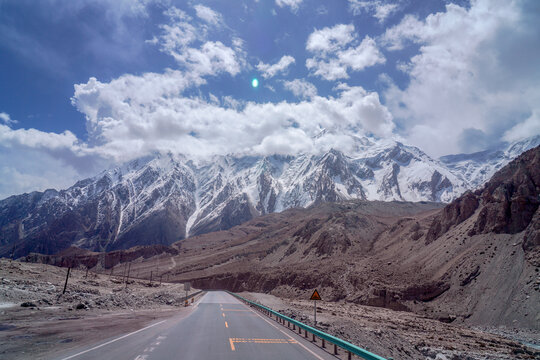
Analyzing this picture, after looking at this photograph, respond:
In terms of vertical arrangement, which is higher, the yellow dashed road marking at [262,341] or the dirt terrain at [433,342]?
the yellow dashed road marking at [262,341]

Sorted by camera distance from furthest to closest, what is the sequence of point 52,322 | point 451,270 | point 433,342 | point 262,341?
point 451,270 → point 433,342 → point 52,322 → point 262,341

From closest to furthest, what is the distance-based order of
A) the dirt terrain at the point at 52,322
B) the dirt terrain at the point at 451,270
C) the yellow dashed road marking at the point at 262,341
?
the dirt terrain at the point at 52,322 < the yellow dashed road marking at the point at 262,341 < the dirt terrain at the point at 451,270

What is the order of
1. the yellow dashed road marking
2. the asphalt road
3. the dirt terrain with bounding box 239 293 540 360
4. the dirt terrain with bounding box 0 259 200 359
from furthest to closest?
the dirt terrain with bounding box 239 293 540 360
the yellow dashed road marking
the dirt terrain with bounding box 0 259 200 359
the asphalt road

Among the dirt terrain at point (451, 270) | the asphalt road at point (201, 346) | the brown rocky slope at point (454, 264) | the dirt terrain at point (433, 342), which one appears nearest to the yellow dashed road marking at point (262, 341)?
the asphalt road at point (201, 346)

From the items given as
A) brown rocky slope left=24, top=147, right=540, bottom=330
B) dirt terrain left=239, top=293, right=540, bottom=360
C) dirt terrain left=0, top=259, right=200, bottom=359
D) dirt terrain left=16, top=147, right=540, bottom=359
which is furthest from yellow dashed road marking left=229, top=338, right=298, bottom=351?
brown rocky slope left=24, top=147, right=540, bottom=330

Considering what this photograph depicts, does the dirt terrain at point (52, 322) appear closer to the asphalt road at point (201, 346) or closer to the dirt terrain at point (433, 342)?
the asphalt road at point (201, 346)

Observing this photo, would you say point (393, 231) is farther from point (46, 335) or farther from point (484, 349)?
point (46, 335)

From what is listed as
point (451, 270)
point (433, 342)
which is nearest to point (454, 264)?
point (451, 270)

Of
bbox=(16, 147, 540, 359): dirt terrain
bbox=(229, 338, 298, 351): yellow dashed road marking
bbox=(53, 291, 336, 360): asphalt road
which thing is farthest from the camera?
bbox=(16, 147, 540, 359): dirt terrain

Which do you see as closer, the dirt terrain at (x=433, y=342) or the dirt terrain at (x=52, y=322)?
the dirt terrain at (x=52, y=322)

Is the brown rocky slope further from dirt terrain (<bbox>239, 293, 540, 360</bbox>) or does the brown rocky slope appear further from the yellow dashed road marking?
the yellow dashed road marking

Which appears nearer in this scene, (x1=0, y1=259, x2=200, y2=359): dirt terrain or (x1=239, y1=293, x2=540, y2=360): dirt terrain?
(x1=0, y1=259, x2=200, y2=359): dirt terrain

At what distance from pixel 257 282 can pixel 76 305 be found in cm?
6115

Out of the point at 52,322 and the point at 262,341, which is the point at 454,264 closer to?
the point at 262,341
